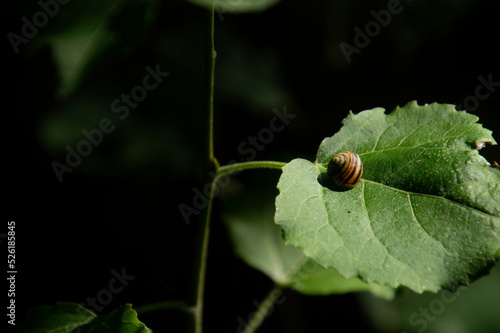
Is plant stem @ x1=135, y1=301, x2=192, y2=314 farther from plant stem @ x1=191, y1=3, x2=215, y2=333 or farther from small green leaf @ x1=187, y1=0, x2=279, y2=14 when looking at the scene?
small green leaf @ x1=187, y1=0, x2=279, y2=14

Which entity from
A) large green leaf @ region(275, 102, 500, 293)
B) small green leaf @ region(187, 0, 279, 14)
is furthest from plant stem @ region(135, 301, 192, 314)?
small green leaf @ region(187, 0, 279, 14)

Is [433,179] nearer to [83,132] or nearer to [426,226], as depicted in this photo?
[426,226]

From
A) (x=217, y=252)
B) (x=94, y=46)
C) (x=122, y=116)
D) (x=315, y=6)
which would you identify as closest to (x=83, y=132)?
(x=122, y=116)

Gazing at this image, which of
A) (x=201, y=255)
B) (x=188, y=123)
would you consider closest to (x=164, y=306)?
(x=201, y=255)

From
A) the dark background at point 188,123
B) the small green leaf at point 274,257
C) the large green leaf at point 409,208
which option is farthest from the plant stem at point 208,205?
the dark background at point 188,123

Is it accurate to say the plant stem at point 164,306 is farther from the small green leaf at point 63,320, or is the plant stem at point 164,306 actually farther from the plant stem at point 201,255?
the small green leaf at point 63,320
